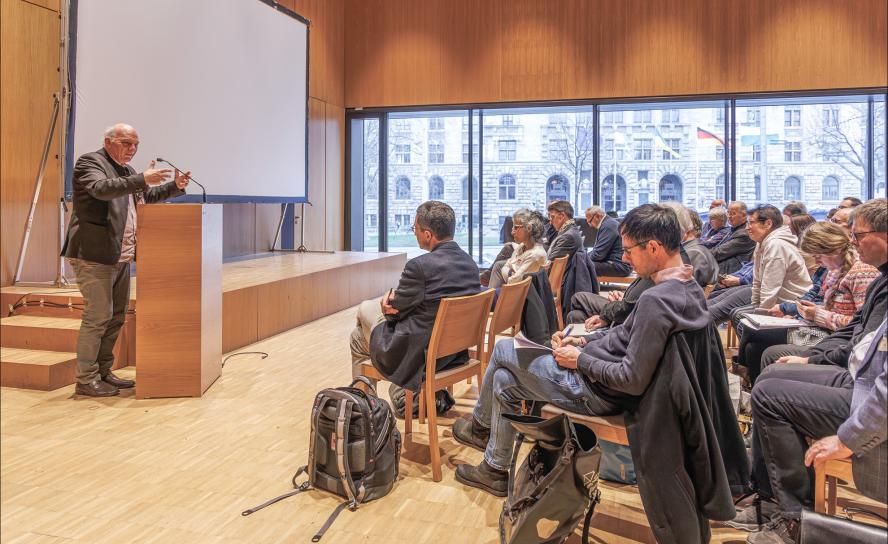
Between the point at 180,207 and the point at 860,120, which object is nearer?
the point at 180,207

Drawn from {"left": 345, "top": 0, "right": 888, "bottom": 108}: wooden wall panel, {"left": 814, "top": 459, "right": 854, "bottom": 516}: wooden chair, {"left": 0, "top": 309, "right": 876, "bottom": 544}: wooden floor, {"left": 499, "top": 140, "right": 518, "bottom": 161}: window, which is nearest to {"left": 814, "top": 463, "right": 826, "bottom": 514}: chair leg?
{"left": 814, "top": 459, "right": 854, "bottom": 516}: wooden chair

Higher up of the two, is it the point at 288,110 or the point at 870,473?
the point at 288,110

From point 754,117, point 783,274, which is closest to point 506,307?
point 783,274

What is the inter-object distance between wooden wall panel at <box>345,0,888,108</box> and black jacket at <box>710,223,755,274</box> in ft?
12.8

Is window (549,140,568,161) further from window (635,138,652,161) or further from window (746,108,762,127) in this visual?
window (746,108,762,127)

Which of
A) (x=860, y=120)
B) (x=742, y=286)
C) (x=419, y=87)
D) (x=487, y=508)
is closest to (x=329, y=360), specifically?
(x=487, y=508)

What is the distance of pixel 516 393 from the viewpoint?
256cm

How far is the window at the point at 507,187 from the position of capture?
34.1 feet

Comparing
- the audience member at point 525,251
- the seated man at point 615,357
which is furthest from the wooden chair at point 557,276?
the seated man at point 615,357

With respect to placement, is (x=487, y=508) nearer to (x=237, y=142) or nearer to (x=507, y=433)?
(x=507, y=433)

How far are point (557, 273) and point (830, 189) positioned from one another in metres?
6.32

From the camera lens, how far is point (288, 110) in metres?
8.41

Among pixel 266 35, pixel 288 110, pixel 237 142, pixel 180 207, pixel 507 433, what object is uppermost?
pixel 266 35

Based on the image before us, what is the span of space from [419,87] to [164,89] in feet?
15.4
